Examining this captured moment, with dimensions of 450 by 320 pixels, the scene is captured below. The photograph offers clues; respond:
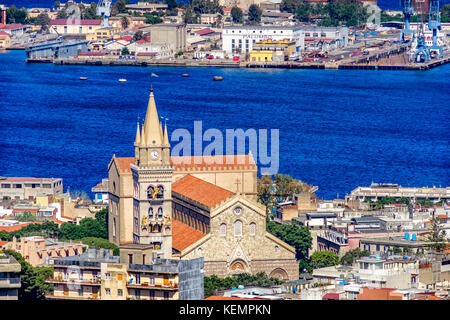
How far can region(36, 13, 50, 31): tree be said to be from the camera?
172038 millimetres

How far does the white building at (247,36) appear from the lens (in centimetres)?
15375

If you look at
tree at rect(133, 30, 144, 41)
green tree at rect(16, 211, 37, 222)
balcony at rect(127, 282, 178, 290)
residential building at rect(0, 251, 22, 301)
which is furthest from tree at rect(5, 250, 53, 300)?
tree at rect(133, 30, 144, 41)

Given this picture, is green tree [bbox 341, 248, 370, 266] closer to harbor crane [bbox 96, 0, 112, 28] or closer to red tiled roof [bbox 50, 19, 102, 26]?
harbor crane [bbox 96, 0, 112, 28]

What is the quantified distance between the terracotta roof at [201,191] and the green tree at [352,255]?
4.26 metres

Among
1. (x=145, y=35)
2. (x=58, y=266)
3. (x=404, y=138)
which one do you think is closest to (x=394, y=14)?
(x=145, y=35)

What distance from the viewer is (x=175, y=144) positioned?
7675cm

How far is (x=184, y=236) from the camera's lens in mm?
40844

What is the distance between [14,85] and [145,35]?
3325cm

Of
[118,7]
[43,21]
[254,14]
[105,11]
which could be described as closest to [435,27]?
[254,14]

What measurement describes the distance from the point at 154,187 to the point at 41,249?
163 inches

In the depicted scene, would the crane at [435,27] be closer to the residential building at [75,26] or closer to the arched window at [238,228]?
the residential building at [75,26]

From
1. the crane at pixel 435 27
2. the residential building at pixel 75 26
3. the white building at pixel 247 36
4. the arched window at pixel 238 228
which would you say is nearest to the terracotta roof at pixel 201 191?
the arched window at pixel 238 228

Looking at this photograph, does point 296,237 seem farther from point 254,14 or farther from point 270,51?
point 254,14
